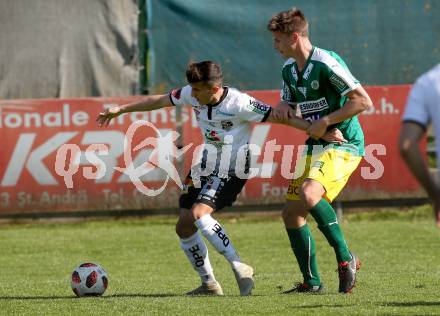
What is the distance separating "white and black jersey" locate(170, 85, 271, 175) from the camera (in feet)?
25.6

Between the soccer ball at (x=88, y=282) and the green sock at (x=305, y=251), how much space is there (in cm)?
150

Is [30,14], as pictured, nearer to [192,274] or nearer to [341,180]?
[192,274]

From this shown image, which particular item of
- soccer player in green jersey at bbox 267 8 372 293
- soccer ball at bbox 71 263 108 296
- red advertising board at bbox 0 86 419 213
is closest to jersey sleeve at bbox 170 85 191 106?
soccer player in green jersey at bbox 267 8 372 293

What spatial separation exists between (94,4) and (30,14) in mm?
856

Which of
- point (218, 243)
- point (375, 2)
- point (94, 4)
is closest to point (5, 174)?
point (94, 4)

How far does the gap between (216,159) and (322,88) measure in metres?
0.98

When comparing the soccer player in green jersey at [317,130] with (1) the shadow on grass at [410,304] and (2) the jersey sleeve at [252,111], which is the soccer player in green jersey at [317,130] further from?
(1) the shadow on grass at [410,304]

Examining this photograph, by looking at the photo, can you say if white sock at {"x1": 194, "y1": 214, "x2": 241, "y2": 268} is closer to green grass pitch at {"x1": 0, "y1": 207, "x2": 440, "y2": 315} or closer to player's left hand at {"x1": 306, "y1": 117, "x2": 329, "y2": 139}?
green grass pitch at {"x1": 0, "y1": 207, "x2": 440, "y2": 315}

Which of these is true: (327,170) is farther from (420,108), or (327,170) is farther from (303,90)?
(420,108)

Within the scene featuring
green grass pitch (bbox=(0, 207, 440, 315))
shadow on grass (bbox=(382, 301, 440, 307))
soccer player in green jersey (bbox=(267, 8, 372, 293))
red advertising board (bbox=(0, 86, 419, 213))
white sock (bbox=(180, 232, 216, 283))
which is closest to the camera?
shadow on grass (bbox=(382, 301, 440, 307))

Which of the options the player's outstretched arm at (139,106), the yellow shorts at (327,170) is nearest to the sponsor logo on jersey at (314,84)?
the yellow shorts at (327,170)

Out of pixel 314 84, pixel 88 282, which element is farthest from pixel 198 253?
pixel 314 84

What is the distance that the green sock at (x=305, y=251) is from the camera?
781 cm

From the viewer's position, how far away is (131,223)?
1404 cm
